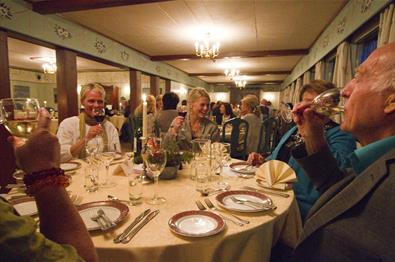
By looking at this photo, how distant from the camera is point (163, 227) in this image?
889 mm

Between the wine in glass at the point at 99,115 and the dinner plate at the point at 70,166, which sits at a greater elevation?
the wine in glass at the point at 99,115

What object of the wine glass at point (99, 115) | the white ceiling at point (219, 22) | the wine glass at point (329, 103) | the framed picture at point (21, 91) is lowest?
the wine glass at point (99, 115)

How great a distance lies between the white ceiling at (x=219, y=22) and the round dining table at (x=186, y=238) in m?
2.94

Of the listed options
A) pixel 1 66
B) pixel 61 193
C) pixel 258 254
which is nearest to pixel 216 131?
pixel 258 254

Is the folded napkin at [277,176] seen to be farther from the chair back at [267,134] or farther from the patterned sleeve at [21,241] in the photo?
the chair back at [267,134]

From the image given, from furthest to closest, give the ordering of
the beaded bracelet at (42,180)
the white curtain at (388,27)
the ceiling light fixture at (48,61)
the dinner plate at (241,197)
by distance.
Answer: the ceiling light fixture at (48,61), the white curtain at (388,27), the dinner plate at (241,197), the beaded bracelet at (42,180)

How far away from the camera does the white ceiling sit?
134 inches

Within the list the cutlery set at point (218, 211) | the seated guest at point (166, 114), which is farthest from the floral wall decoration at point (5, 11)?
the cutlery set at point (218, 211)

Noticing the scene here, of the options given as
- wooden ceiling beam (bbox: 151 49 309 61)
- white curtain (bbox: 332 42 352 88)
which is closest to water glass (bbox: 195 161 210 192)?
white curtain (bbox: 332 42 352 88)

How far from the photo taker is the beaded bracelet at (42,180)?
0.59 metres

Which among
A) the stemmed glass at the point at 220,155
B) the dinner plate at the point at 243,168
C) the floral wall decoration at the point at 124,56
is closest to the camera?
the stemmed glass at the point at 220,155

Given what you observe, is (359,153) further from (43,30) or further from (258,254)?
(43,30)

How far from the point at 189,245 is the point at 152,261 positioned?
0.13 metres

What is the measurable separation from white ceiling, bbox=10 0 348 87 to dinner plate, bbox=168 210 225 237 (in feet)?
10.1
